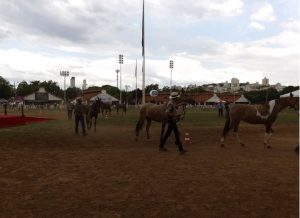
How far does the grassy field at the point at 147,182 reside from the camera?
7.07 m

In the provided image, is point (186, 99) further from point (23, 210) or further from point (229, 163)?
point (23, 210)

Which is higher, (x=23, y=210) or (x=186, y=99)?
(x=186, y=99)

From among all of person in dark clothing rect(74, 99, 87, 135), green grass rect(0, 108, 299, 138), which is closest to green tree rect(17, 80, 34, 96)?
green grass rect(0, 108, 299, 138)

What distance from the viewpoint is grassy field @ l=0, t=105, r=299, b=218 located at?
278 inches

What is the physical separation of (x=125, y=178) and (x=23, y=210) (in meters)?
3.03

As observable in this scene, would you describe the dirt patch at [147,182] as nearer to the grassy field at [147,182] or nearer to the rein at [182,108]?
the grassy field at [147,182]

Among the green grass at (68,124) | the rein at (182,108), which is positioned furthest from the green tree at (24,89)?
the rein at (182,108)

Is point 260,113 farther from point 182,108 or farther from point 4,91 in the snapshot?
point 4,91

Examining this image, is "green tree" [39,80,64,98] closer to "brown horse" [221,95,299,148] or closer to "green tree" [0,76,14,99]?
"green tree" [0,76,14,99]

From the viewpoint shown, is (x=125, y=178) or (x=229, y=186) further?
(x=125, y=178)

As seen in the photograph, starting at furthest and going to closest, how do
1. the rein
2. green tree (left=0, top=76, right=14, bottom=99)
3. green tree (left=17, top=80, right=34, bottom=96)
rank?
green tree (left=17, top=80, right=34, bottom=96), green tree (left=0, top=76, right=14, bottom=99), the rein

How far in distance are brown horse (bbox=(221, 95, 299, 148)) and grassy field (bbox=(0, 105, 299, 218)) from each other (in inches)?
61.4

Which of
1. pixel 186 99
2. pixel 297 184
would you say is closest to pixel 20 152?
pixel 186 99

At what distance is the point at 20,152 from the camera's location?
46.4 feet
